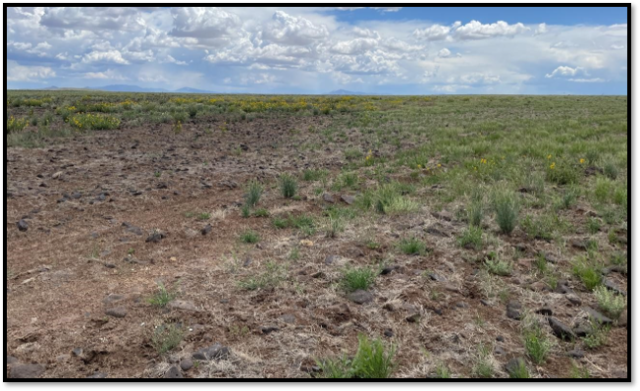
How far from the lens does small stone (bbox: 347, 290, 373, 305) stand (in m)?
4.18

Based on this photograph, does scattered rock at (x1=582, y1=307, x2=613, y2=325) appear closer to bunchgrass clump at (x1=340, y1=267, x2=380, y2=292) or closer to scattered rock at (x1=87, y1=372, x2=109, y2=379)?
bunchgrass clump at (x1=340, y1=267, x2=380, y2=292)

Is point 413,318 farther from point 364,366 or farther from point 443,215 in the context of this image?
point 443,215

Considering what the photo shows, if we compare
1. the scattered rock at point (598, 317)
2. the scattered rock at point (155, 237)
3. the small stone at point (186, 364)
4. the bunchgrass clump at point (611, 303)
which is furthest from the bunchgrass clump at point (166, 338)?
the bunchgrass clump at point (611, 303)

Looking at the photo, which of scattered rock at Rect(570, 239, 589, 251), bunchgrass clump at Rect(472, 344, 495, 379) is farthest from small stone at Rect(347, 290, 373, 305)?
scattered rock at Rect(570, 239, 589, 251)

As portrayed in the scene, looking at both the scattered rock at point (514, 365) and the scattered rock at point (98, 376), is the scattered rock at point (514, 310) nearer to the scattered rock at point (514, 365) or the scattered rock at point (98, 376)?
the scattered rock at point (514, 365)

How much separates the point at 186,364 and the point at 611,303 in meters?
3.63

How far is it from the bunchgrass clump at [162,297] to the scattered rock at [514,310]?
3114 millimetres

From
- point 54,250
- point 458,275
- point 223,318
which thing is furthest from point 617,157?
point 54,250

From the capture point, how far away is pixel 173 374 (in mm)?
3123

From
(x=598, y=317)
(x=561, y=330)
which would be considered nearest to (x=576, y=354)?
(x=561, y=330)

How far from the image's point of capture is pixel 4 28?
10.2 feet

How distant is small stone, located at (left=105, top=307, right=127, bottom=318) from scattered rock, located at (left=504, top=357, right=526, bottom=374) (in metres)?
3.20

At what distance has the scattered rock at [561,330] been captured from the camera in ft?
11.8

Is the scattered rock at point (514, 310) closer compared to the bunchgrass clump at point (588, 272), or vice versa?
the scattered rock at point (514, 310)
